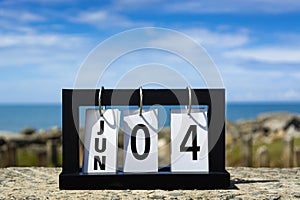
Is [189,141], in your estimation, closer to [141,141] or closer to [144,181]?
[141,141]

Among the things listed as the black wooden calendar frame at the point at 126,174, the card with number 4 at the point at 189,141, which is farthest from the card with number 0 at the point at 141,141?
the card with number 4 at the point at 189,141

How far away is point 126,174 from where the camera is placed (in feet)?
17.4

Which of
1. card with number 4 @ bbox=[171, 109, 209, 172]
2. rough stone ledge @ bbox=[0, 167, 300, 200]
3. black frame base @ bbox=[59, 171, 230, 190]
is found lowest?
rough stone ledge @ bbox=[0, 167, 300, 200]

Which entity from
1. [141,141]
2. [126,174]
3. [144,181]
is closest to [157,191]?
[144,181]

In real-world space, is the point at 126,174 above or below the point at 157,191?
above

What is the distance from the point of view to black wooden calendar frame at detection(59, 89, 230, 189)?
5.25 m

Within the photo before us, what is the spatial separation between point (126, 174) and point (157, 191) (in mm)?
384

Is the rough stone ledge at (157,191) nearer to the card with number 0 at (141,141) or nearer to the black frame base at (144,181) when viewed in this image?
the black frame base at (144,181)

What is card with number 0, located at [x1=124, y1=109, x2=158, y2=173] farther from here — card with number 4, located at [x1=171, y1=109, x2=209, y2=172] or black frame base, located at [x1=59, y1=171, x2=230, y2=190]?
card with number 4, located at [x1=171, y1=109, x2=209, y2=172]

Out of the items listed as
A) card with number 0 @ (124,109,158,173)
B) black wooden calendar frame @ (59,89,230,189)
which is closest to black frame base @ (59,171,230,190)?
black wooden calendar frame @ (59,89,230,189)

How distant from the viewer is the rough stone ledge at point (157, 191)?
506cm

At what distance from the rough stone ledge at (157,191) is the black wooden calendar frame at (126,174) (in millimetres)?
91

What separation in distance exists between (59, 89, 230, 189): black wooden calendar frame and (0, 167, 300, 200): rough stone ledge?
0.09 meters

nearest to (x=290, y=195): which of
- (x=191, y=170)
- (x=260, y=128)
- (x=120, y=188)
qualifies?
(x=191, y=170)
